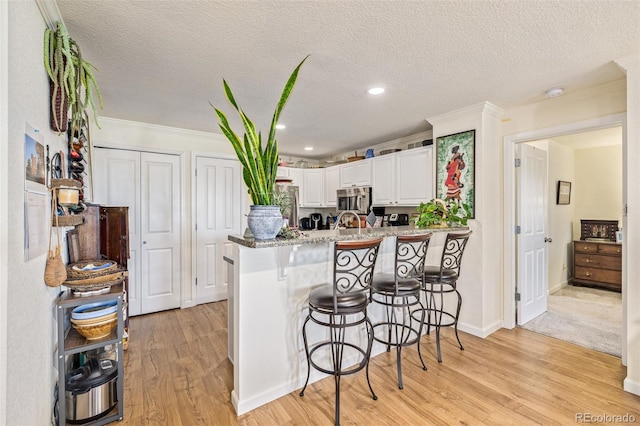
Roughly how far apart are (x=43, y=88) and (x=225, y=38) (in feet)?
3.23

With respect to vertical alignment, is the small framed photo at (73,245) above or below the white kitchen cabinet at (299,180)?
below

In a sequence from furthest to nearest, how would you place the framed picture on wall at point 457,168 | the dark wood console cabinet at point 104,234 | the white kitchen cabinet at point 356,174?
the white kitchen cabinet at point 356,174 → the framed picture on wall at point 457,168 → the dark wood console cabinet at point 104,234

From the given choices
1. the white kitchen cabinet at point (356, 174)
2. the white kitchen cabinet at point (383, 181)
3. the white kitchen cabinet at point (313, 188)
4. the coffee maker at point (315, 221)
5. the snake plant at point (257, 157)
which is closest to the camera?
the snake plant at point (257, 157)

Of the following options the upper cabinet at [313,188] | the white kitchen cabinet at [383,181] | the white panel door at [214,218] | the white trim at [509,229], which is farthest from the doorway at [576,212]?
the white panel door at [214,218]

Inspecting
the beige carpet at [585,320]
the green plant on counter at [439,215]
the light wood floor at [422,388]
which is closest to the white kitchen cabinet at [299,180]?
the green plant on counter at [439,215]

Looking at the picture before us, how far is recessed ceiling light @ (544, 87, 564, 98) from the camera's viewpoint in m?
2.54

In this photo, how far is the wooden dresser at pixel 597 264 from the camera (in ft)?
14.5

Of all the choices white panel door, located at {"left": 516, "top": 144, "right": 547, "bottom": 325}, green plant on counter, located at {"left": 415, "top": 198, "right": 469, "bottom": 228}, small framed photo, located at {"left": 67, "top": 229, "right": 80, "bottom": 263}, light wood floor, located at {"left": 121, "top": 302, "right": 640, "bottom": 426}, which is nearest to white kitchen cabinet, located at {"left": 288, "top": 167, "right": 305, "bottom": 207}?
green plant on counter, located at {"left": 415, "top": 198, "right": 469, "bottom": 228}

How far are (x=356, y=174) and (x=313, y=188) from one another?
A: 1.01 metres

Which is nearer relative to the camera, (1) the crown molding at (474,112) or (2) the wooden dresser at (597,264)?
(1) the crown molding at (474,112)

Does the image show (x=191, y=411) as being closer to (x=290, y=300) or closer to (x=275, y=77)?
(x=290, y=300)

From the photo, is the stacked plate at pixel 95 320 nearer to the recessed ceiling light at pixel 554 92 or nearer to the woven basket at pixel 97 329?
the woven basket at pixel 97 329

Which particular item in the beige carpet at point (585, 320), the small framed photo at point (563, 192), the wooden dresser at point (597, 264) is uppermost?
the small framed photo at point (563, 192)

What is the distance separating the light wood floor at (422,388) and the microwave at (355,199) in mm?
2138
